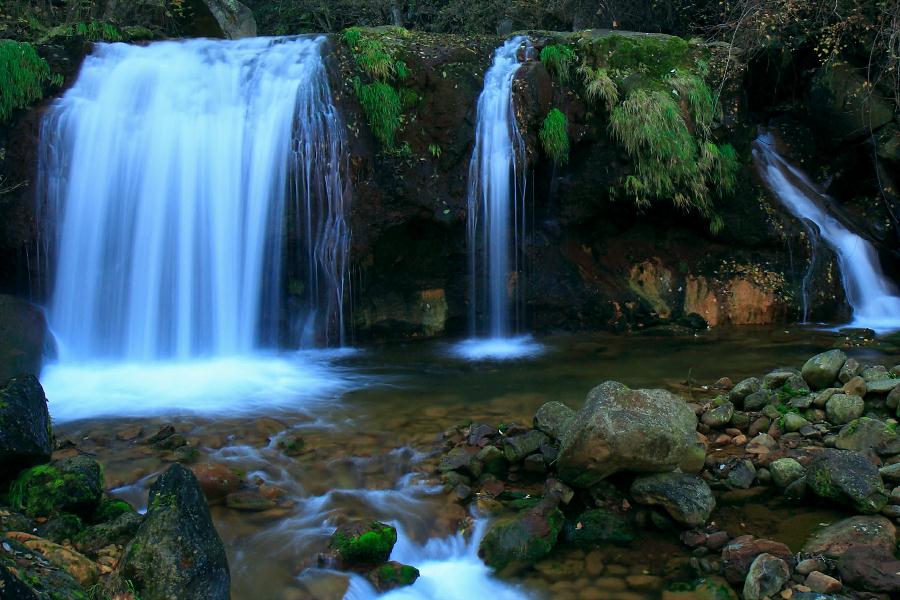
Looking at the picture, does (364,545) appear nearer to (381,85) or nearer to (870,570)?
(870,570)

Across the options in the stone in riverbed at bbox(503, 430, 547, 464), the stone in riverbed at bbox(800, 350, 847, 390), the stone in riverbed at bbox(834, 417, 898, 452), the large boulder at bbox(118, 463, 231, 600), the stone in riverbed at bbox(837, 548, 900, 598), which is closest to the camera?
the large boulder at bbox(118, 463, 231, 600)

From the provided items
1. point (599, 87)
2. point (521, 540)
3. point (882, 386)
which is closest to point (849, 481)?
point (882, 386)

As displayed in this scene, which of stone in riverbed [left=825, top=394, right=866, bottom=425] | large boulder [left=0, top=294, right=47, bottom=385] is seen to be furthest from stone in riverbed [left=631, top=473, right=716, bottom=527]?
large boulder [left=0, top=294, right=47, bottom=385]

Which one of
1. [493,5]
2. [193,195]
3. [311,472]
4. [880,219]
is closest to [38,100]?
[193,195]

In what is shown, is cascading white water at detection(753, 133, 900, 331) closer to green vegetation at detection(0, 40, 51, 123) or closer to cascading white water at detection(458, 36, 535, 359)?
cascading white water at detection(458, 36, 535, 359)

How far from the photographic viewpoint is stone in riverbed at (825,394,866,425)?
18.3ft

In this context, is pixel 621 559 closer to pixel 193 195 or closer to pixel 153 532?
pixel 153 532

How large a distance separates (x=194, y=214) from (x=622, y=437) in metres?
6.21

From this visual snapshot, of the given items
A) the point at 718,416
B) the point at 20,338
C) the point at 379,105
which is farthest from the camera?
the point at 379,105

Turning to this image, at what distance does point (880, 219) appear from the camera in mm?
11445

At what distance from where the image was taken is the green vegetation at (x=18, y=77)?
27.8ft

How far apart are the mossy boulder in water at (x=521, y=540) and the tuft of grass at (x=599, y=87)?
667 centimetres

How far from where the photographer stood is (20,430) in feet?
13.6

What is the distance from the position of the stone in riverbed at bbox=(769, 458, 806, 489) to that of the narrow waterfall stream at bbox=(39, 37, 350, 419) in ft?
15.7
